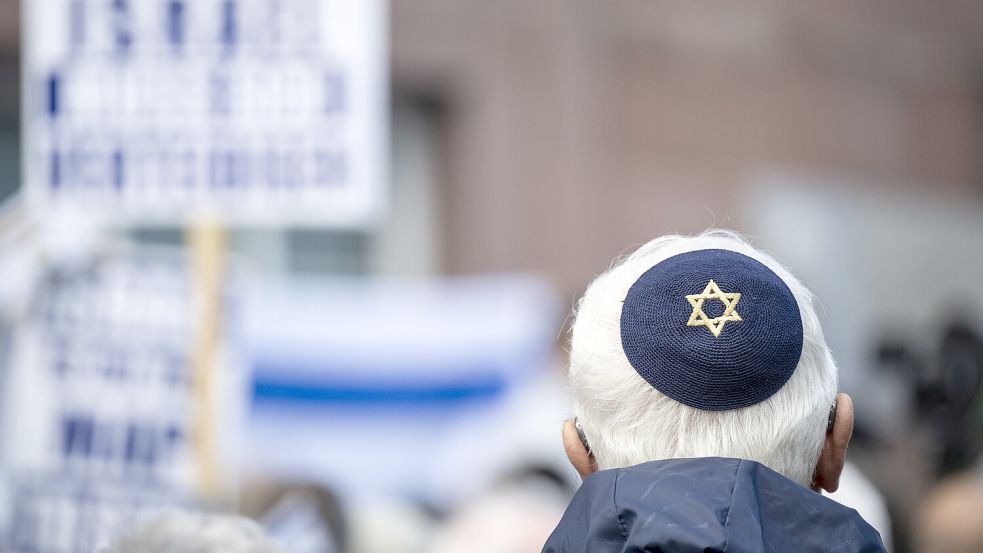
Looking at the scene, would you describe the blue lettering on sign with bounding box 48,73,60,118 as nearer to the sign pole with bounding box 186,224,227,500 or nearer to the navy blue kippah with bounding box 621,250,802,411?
the sign pole with bounding box 186,224,227,500

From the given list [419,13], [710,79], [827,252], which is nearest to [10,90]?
[419,13]

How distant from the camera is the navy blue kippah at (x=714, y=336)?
4.33 ft

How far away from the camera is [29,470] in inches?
144

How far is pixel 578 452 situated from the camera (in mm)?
1478

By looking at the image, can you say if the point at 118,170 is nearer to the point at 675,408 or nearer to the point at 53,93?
the point at 53,93

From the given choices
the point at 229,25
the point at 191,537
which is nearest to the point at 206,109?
the point at 229,25

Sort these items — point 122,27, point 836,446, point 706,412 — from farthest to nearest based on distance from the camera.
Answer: point 122,27 → point 836,446 → point 706,412

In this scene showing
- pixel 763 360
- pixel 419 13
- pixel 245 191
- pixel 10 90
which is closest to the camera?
pixel 763 360

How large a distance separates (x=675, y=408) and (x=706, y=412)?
0.03m

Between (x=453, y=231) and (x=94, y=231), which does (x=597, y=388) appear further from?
(x=453, y=231)

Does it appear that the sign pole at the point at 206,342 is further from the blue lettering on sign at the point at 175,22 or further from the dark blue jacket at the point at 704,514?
the dark blue jacket at the point at 704,514

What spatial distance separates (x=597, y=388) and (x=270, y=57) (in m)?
2.44

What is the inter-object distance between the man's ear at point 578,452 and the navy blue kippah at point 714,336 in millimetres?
171

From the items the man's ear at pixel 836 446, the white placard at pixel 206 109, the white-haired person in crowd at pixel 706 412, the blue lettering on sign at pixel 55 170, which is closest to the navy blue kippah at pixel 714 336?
the white-haired person in crowd at pixel 706 412
